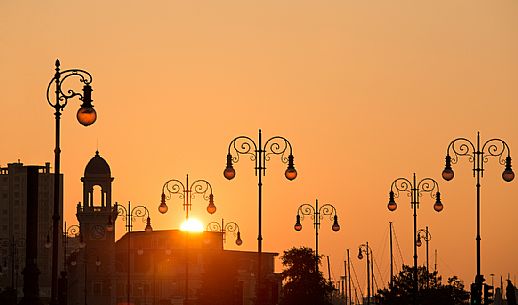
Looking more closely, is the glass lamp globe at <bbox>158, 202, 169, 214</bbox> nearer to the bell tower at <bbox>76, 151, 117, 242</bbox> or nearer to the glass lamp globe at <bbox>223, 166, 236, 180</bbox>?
the glass lamp globe at <bbox>223, 166, 236, 180</bbox>

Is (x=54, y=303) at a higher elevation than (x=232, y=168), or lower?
lower

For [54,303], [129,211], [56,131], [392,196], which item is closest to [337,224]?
[392,196]

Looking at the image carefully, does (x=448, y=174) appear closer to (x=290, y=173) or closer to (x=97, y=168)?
(x=290, y=173)

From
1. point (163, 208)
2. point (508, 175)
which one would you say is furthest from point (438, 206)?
point (163, 208)

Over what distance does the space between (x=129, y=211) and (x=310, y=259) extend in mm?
43298

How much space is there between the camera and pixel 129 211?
3723 inches

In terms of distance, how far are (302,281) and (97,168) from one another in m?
45.8

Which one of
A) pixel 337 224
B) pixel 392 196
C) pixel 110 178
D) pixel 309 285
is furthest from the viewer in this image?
pixel 110 178

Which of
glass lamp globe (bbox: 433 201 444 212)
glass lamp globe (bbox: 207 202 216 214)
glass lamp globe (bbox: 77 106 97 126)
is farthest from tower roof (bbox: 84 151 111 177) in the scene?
glass lamp globe (bbox: 77 106 97 126)

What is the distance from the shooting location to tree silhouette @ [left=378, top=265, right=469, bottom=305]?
4218 inches

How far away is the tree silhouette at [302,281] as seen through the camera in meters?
132

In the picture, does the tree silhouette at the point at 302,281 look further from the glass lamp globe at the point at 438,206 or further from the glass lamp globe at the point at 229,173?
the glass lamp globe at the point at 229,173

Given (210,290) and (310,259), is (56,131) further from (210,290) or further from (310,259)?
(310,259)

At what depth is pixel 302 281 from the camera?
440 ft
